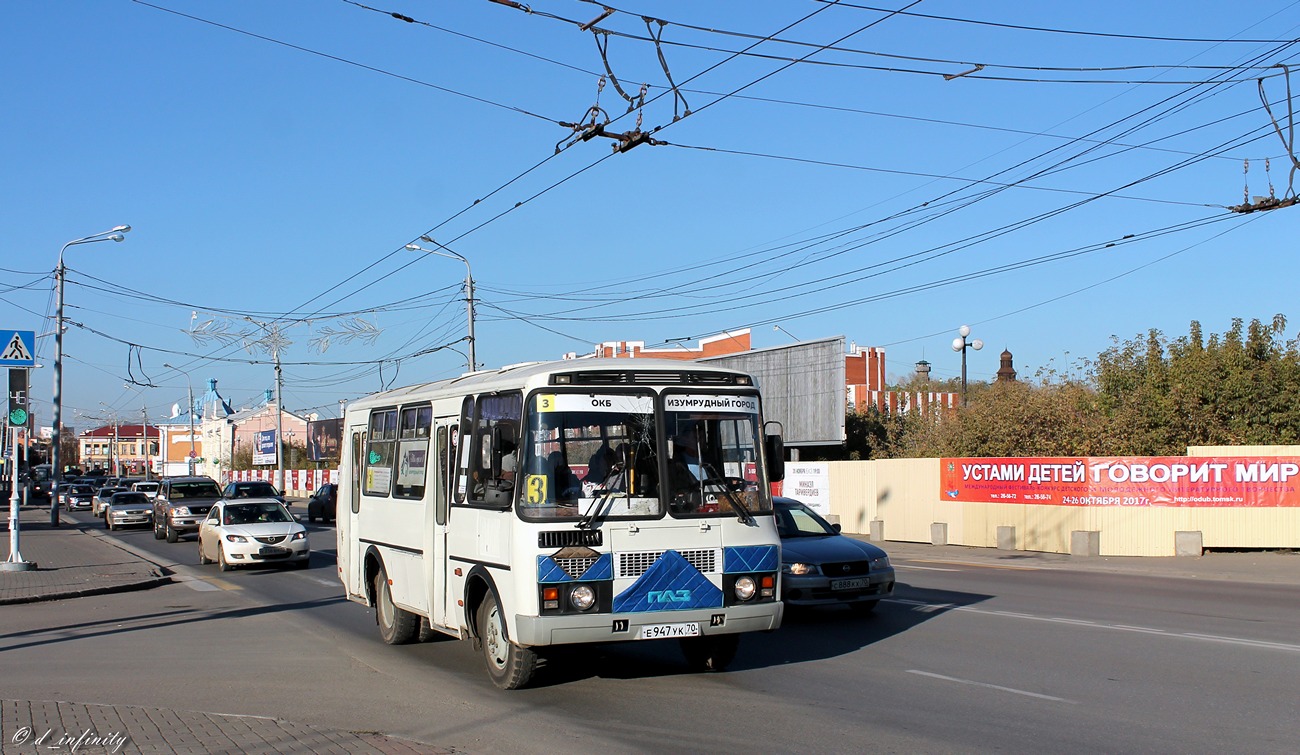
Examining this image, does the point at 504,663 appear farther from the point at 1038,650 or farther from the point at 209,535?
the point at 209,535

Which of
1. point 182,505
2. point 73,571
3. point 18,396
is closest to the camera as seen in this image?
point 18,396

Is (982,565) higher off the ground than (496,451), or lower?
lower

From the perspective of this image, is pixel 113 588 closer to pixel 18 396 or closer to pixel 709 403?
pixel 18 396

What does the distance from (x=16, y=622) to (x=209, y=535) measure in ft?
30.4

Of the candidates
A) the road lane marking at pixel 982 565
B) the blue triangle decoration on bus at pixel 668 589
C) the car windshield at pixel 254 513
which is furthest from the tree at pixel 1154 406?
the blue triangle decoration on bus at pixel 668 589

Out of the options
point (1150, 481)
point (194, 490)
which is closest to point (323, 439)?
point (194, 490)

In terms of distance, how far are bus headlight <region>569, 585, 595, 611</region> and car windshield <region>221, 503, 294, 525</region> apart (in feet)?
55.9

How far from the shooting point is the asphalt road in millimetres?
7855

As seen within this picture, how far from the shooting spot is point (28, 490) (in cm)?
8625

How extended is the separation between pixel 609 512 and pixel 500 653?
1.67m

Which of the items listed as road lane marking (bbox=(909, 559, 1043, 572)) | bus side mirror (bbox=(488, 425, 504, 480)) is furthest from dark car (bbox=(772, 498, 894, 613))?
road lane marking (bbox=(909, 559, 1043, 572))

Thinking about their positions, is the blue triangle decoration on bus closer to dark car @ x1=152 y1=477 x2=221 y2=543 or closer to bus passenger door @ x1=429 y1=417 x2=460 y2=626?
bus passenger door @ x1=429 y1=417 x2=460 y2=626

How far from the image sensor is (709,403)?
31.3 feet

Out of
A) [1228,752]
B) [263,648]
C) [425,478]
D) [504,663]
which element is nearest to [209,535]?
[263,648]
